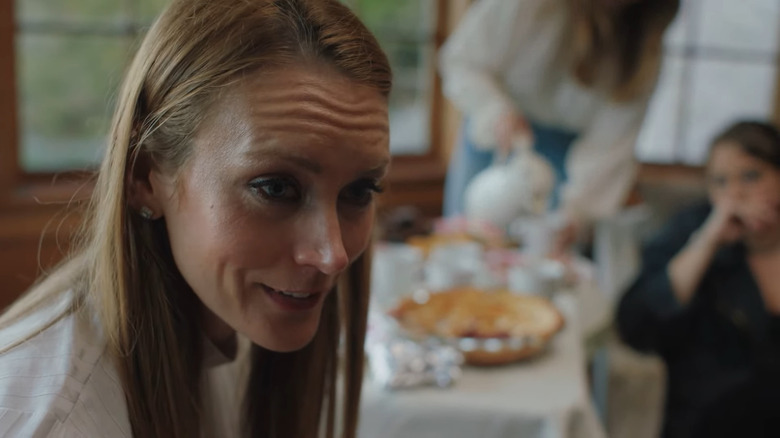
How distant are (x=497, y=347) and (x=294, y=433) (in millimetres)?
546

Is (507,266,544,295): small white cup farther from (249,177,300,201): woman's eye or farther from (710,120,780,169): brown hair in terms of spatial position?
(249,177,300,201): woman's eye

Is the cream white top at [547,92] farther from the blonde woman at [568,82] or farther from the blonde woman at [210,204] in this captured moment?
the blonde woman at [210,204]

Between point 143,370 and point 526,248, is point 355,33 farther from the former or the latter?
point 526,248

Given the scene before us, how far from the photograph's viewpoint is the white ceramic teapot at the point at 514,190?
2246mm

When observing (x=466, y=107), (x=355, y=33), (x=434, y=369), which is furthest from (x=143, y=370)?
(x=466, y=107)

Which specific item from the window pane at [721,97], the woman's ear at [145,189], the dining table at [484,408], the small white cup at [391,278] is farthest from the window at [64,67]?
the window pane at [721,97]

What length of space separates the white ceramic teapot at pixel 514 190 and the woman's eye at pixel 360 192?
142 cm

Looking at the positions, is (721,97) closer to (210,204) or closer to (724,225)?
(724,225)

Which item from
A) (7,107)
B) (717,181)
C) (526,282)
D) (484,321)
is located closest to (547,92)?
(717,181)

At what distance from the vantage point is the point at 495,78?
269 centimetres

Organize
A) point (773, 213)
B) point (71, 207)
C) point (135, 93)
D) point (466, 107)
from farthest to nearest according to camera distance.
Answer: point (466, 107) < point (773, 213) < point (71, 207) < point (135, 93)

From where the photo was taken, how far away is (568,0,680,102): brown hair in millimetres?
2512

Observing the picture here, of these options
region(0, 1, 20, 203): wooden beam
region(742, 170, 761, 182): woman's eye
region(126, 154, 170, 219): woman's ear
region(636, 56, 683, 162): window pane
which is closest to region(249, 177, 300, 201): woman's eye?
region(126, 154, 170, 219): woman's ear

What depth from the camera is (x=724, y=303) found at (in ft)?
7.07
